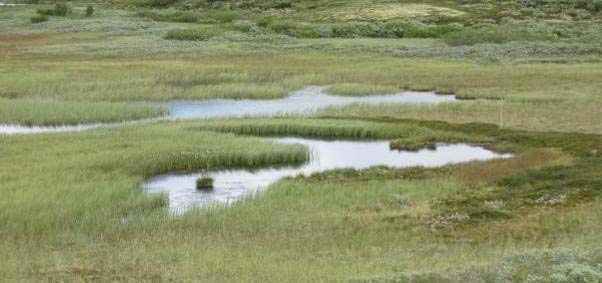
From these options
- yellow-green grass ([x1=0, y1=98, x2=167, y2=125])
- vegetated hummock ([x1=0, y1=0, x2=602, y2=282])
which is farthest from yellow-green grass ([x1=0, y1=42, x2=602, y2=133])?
yellow-green grass ([x1=0, y1=98, x2=167, y2=125])

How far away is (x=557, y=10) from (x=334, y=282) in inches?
4325

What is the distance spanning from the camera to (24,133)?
36.1 metres

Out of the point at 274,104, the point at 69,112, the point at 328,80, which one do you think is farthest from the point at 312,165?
the point at 328,80

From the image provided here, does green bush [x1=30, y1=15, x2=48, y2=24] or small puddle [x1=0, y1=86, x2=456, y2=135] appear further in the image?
green bush [x1=30, y1=15, x2=48, y2=24]

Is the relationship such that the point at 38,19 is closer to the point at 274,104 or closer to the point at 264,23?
the point at 264,23

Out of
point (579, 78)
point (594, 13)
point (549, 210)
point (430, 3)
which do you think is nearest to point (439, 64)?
point (579, 78)

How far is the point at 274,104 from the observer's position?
46562 mm

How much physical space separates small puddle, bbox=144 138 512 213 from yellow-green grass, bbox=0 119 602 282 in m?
0.89

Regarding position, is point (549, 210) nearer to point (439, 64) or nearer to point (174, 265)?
point (174, 265)

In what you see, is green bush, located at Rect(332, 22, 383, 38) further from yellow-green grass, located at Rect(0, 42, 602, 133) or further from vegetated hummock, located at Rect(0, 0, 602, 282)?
yellow-green grass, located at Rect(0, 42, 602, 133)

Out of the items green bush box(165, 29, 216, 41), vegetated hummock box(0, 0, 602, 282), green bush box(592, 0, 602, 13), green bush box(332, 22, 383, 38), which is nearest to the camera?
vegetated hummock box(0, 0, 602, 282)

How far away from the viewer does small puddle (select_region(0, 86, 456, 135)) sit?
4241 centimetres

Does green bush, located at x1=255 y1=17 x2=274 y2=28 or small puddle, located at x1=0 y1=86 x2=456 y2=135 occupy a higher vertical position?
small puddle, located at x1=0 y1=86 x2=456 y2=135

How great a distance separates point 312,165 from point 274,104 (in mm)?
15771
